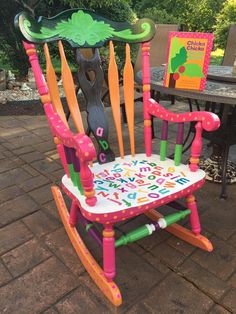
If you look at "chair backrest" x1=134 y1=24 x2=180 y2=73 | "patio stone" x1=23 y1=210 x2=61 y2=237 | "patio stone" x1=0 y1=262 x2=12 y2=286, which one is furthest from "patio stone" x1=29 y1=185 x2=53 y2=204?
"chair backrest" x1=134 y1=24 x2=180 y2=73

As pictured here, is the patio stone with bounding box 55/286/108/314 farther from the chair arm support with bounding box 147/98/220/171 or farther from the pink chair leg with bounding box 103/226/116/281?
the chair arm support with bounding box 147/98/220/171

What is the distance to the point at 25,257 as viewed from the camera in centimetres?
158

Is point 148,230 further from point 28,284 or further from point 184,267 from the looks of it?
point 28,284

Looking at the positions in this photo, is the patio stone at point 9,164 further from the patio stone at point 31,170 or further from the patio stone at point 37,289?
the patio stone at point 37,289

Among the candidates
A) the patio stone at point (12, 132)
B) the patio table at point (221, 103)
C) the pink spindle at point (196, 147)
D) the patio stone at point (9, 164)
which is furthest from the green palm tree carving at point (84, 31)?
the patio stone at point (12, 132)

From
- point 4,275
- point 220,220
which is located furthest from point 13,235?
point 220,220

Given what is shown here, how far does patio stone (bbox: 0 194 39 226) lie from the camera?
1.90 metres

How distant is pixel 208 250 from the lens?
1584mm

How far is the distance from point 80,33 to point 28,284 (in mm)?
1244

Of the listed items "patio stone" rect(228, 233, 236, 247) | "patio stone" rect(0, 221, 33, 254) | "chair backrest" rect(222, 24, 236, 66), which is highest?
"chair backrest" rect(222, 24, 236, 66)

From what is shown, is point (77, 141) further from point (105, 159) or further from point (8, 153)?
point (8, 153)

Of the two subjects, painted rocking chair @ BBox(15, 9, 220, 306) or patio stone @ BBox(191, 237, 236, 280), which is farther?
patio stone @ BBox(191, 237, 236, 280)

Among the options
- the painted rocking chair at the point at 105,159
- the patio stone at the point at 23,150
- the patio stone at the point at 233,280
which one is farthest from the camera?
the patio stone at the point at 23,150

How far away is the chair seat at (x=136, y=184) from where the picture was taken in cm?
121
